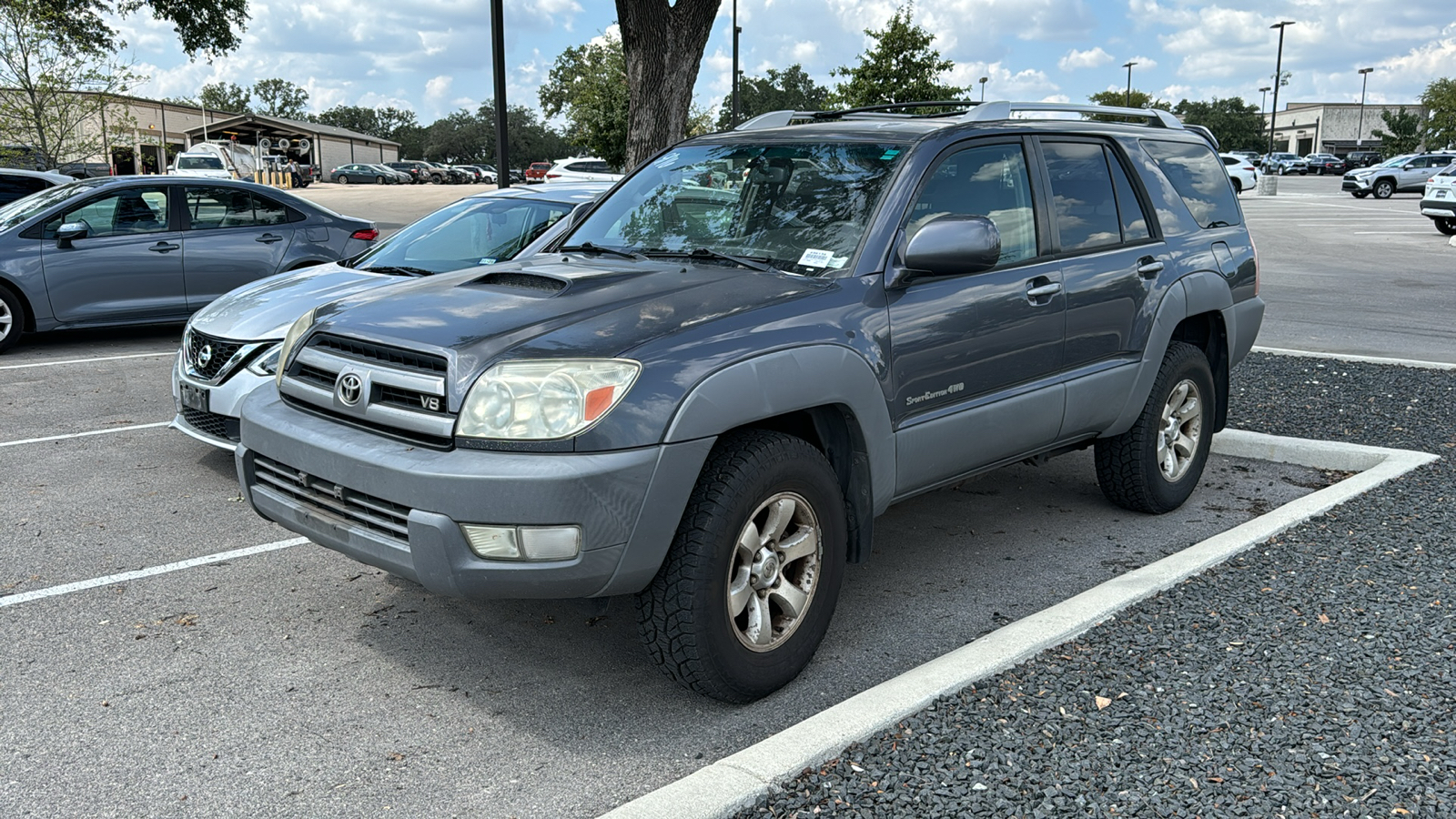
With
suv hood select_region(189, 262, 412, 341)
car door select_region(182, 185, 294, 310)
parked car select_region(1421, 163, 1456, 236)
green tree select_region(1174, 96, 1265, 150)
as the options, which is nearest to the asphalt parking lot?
suv hood select_region(189, 262, 412, 341)

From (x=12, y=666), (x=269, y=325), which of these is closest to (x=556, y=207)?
(x=269, y=325)

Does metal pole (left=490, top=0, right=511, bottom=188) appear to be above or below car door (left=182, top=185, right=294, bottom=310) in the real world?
above

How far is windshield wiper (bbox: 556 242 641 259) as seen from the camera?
14.5ft

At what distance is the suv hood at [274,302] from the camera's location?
235 inches

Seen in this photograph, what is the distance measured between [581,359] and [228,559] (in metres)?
2.57

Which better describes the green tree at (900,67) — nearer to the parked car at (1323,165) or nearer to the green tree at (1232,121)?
the parked car at (1323,165)

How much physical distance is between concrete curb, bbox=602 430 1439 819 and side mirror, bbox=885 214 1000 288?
1221 mm

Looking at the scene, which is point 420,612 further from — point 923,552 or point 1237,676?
point 1237,676

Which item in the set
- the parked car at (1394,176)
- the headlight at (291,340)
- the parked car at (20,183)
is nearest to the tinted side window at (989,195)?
the headlight at (291,340)

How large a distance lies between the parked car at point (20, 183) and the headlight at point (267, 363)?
30.6 ft

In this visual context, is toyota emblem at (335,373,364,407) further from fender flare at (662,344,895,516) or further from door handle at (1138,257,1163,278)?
door handle at (1138,257,1163,278)

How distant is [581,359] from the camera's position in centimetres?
324

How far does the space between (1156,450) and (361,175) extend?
221 feet

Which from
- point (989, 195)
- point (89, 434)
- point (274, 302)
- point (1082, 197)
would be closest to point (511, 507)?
point (989, 195)
